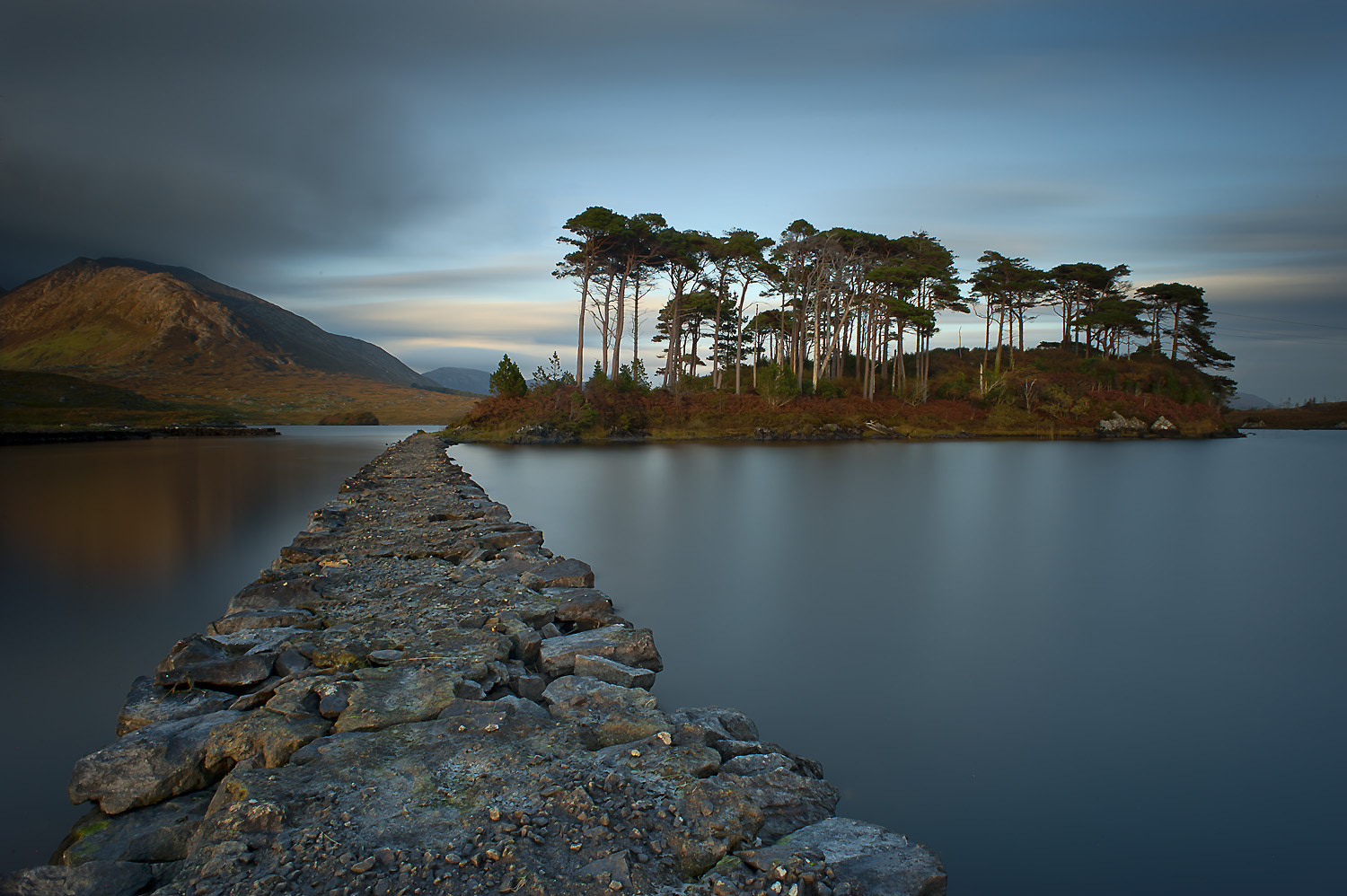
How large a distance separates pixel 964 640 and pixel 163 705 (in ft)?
19.2

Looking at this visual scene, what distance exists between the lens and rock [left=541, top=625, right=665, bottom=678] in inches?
173

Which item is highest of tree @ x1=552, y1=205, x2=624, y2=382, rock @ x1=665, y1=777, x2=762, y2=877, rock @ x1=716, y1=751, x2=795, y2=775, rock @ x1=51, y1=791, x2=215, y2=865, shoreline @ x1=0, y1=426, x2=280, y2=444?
tree @ x1=552, y1=205, x2=624, y2=382

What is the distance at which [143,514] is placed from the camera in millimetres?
12125

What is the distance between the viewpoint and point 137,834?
8.66ft

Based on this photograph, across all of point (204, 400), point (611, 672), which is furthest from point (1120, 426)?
point (204, 400)

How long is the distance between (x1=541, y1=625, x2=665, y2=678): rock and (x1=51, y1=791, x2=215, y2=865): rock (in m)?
1.94

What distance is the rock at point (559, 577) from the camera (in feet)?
20.4

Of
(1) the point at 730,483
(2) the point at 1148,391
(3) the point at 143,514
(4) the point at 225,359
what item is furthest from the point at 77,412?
(4) the point at 225,359

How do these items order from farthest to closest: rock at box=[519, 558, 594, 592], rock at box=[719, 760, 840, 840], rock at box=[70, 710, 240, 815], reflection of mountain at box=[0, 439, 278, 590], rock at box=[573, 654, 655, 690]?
1. reflection of mountain at box=[0, 439, 278, 590]
2. rock at box=[519, 558, 594, 592]
3. rock at box=[573, 654, 655, 690]
4. rock at box=[70, 710, 240, 815]
5. rock at box=[719, 760, 840, 840]

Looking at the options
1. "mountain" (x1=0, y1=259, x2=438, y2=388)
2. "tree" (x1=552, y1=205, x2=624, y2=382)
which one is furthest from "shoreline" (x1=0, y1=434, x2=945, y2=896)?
"mountain" (x1=0, y1=259, x2=438, y2=388)

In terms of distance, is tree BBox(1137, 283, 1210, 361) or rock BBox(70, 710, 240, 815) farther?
tree BBox(1137, 283, 1210, 361)

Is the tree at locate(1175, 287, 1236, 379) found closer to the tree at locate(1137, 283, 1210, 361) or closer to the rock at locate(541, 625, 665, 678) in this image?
the tree at locate(1137, 283, 1210, 361)

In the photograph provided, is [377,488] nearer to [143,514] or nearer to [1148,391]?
[143,514]

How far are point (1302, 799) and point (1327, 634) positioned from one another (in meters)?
4.25
